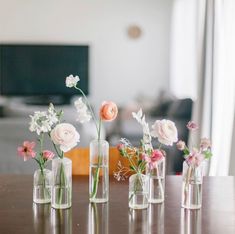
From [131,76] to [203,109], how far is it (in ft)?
4.18

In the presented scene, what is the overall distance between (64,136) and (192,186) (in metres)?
0.48

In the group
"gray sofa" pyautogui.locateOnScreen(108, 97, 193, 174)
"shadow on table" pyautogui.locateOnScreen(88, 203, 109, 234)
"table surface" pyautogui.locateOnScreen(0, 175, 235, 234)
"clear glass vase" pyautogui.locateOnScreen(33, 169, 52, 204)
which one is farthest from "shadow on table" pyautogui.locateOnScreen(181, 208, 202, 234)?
Answer: "gray sofa" pyautogui.locateOnScreen(108, 97, 193, 174)

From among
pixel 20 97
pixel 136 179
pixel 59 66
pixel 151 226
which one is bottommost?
pixel 151 226

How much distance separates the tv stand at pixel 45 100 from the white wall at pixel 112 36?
0.32m

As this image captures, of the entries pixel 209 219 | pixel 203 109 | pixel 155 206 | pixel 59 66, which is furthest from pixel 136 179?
pixel 59 66

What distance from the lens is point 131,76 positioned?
15.9ft

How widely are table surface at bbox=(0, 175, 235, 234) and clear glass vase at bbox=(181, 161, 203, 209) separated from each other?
0.10ft

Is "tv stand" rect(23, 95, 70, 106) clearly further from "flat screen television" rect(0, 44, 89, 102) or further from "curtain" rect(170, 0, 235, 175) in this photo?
"curtain" rect(170, 0, 235, 175)

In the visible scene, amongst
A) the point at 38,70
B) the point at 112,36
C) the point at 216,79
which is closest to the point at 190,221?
the point at 216,79

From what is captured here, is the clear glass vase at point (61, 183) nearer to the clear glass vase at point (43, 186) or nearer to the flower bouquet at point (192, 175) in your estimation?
the clear glass vase at point (43, 186)

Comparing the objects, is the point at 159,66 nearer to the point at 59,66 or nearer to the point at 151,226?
the point at 59,66

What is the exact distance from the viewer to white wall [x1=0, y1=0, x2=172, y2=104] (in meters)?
4.80

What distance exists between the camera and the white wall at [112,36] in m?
4.80

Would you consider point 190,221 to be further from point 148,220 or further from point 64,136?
point 64,136
